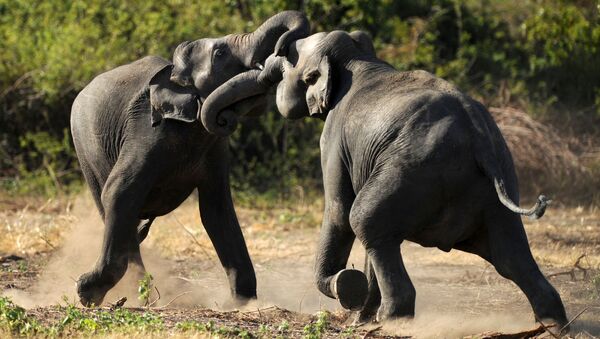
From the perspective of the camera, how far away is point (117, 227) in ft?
29.7

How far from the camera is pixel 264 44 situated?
896 centimetres

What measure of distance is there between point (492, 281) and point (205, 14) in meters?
8.26

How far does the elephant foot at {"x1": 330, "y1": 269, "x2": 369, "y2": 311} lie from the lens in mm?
7617

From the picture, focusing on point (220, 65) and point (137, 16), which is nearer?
point (220, 65)

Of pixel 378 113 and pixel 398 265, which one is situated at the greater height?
pixel 378 113

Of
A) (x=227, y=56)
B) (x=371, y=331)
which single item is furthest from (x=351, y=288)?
(x=227, y=56)

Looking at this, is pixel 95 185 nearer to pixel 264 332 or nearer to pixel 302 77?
pixel 302 77

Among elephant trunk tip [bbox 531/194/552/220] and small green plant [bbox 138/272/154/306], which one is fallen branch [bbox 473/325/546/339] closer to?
elephant trunk tip [bbox 531/194/552/220]

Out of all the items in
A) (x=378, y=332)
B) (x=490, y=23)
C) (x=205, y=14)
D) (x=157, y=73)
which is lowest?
(x=490, y=23)

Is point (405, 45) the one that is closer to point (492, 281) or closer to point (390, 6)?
point (390, 6)

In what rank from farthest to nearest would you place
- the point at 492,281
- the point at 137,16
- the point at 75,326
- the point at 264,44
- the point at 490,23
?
the point at 490,23 → the point at 137,16 → the point at 492,281 → the point at 264,44 → the point at 75,326

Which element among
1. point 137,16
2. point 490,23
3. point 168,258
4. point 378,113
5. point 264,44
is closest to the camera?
point 378,113

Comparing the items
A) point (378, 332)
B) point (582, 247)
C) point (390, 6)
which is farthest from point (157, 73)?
point (390, 6)

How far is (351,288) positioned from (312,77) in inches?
61.2
